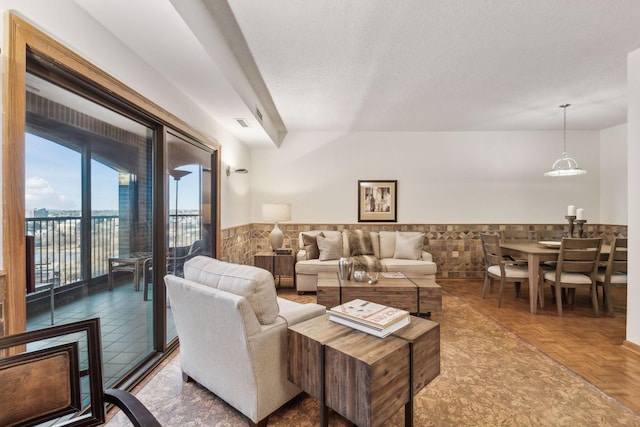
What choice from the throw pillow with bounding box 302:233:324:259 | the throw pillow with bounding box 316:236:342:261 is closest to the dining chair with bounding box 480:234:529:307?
the throw pillow with bounding box 316:236:342:261

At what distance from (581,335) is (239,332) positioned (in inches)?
129

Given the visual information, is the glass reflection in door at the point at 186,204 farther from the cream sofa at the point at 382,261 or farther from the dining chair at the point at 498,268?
the dining chair at the point at 498,268

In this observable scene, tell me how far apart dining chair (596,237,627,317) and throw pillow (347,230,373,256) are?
2.74 metres

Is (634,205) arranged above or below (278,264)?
above

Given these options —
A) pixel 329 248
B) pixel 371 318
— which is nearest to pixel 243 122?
pixel 329 248

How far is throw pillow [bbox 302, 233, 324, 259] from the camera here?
4375mm

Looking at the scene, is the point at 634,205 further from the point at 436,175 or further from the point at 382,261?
the point at 436,175

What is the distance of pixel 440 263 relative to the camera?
5.07 metres

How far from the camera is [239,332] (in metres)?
1.46

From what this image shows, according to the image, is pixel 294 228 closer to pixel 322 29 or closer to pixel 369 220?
pixel 369 220

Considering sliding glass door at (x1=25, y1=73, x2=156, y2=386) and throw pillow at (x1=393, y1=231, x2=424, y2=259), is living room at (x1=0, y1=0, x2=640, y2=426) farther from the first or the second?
sliding glass door at (x1=25, y1=73, x2=156, y2=386)

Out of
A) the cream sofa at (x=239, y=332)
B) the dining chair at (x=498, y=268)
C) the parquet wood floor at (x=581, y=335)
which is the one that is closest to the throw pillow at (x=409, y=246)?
the parquet wood floor at (x=581, y=335)

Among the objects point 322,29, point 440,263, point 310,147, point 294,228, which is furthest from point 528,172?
point 322,29

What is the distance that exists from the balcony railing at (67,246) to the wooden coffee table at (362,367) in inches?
51.4
